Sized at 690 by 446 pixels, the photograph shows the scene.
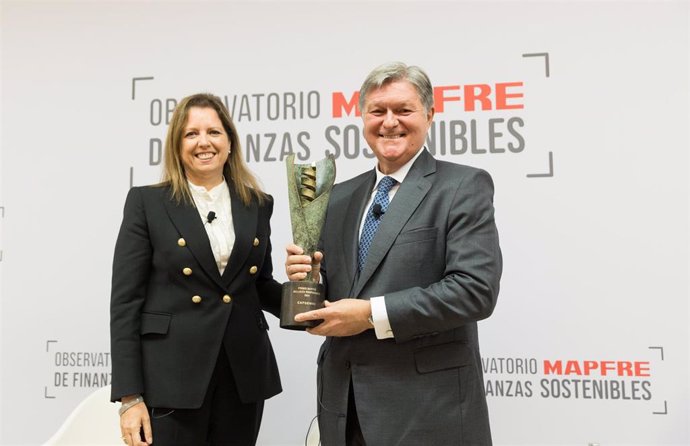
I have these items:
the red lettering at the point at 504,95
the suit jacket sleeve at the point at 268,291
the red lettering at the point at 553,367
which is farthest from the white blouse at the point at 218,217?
the red lettering at the point at 553,367

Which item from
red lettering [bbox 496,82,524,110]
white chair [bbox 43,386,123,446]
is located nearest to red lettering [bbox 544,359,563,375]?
red lettering [bbox 496,82,524,110]

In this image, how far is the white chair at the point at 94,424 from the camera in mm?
2758

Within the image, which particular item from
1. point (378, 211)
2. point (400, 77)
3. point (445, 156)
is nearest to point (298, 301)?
point (378, 211)

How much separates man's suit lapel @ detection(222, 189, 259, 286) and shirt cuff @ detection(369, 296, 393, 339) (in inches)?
24.2

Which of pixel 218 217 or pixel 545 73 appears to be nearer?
pixel 218 217

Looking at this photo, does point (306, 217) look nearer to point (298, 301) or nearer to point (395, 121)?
point (298, 301)

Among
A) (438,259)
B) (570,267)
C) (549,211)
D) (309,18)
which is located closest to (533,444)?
(570,267)

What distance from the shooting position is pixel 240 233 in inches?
81.6

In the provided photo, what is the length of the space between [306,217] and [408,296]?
37 cm

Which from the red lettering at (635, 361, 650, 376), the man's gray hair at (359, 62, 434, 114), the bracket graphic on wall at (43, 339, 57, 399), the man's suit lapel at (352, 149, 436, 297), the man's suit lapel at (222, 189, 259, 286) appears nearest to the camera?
A: the man's suit lapel at (352, 149, 436, 297)

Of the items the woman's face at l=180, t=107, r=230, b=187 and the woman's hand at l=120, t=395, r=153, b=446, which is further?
the woman's face at l=180, t=107, r=230, b=187

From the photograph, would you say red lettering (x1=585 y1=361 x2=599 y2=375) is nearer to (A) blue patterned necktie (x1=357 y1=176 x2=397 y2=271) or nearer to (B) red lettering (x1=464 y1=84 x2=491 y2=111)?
(B) red lettering (x1=464 y1=84 x2=491 y2=111)

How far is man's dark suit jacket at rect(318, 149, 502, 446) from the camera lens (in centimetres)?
159

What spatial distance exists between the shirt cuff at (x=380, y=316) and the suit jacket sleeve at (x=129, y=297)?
0.81 meters
